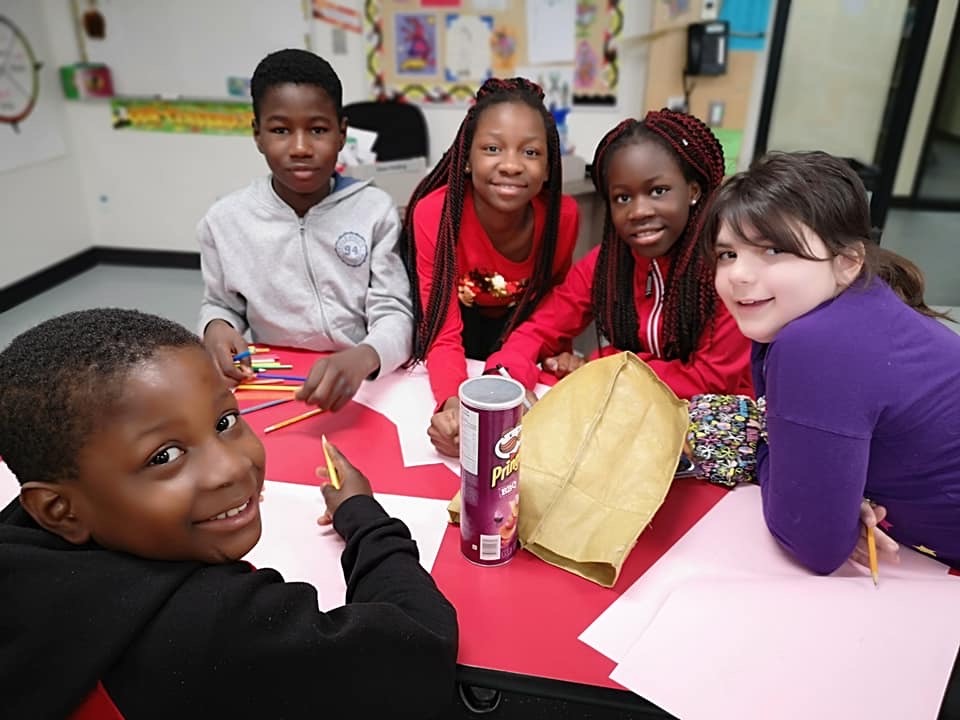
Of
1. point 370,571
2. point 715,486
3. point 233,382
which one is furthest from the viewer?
point 233,382

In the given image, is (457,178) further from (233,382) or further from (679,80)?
(679,80)

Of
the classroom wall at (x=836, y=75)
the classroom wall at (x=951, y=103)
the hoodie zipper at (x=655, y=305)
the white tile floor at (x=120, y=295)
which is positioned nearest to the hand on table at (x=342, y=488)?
the hoodie zipper at (x=655, y=305)

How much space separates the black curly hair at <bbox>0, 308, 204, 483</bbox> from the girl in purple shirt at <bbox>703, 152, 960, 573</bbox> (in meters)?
0.72

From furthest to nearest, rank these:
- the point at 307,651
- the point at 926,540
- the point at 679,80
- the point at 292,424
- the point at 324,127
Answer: the point at 679,80 → the point at 324,127 → the point at 292,424 → the point at 926,540 → the point at 307,651

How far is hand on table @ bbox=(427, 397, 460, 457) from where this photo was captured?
1123 mm

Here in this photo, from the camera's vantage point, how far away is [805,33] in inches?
140

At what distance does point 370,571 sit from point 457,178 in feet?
3.26

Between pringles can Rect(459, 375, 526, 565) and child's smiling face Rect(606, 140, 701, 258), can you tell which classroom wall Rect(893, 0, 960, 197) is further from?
pringles can Rect(459, 375, 526, 565)

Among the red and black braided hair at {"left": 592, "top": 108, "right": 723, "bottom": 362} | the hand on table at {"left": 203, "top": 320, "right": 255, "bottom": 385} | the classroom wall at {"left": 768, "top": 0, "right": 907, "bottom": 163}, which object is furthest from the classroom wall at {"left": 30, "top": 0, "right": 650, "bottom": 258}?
the hand on table at {"left": 203, "top": 320, "right": 255, "bottom": 385}

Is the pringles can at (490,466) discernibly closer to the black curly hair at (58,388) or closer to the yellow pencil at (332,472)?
the yellow pencil at (332,472)

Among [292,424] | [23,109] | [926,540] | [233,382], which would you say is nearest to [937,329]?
[926,540]

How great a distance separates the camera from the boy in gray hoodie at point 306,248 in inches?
58.9

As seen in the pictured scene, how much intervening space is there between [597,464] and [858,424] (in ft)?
1.04

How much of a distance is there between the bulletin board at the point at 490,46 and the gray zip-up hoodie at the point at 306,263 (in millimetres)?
2313
